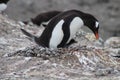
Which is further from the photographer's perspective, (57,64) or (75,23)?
(75,23)

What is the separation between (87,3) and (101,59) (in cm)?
1210

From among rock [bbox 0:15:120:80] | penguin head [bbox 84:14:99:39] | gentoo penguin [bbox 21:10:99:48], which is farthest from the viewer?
penguin head [bbox 84:14:99:39]

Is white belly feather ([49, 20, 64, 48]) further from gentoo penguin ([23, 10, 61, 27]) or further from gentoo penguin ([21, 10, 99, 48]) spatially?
gentoo penguin ([23, 10, 61, 27])

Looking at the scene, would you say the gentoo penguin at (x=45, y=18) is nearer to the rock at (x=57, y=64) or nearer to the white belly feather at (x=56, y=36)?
the rock at (x=57, y=64)

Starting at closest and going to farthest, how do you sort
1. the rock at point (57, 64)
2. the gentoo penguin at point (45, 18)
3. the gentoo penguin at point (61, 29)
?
the rock at point (57, 64)
the gentoo penguin at point (61, 29)
the gentoo penguin at point (45, 18)

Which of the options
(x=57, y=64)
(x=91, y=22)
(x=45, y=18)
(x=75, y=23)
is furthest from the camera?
(x=45, y=18)

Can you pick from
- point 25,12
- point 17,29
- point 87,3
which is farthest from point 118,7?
point 17,29

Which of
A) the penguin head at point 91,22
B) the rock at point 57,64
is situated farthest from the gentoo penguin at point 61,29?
the rock at point 57,64

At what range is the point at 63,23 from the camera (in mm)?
9695

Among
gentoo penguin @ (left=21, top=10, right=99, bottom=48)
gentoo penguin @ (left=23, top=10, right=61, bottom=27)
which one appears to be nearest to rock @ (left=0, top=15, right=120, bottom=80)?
gentoo penguin @ (left=21, top=10, right=99, bottom=48)

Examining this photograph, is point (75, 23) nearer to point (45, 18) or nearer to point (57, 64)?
point (57, 64)

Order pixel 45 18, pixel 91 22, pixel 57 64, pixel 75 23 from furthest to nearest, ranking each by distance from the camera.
A: pixel 45 18
pixel 91 22
pixel 75 23
pixel 57 64

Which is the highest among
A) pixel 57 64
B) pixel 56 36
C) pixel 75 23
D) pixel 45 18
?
pixel 45 18

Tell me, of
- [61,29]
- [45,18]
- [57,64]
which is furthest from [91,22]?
[45,18]
